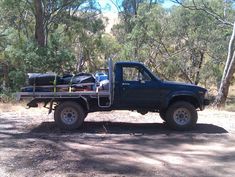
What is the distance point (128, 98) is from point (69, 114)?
1.61 meters

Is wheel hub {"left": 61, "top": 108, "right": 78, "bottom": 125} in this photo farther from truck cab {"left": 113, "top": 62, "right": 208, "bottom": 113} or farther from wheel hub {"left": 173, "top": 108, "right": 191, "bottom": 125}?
wheel hub {"left": 173, "top": 108, "right": 191, "bottom": 125}

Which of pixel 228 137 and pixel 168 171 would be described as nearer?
pixel 168 171

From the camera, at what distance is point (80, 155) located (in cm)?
915

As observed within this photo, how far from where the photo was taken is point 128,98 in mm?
12352

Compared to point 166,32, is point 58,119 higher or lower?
lower

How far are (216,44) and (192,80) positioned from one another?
3.05 meters

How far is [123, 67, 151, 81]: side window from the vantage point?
1246 cm

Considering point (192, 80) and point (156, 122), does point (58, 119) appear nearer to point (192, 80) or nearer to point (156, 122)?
point (156, 122)

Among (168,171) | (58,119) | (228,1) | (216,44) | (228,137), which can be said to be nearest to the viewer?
(168,171)

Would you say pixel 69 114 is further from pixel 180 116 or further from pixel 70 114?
pixel 180 116

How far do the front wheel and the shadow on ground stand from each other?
21 cm

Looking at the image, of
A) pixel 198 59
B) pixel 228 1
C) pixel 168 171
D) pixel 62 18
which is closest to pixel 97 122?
pixel 168 171

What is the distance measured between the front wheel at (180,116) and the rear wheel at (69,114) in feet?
7.58

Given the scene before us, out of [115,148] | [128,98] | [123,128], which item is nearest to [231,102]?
[123,128]
